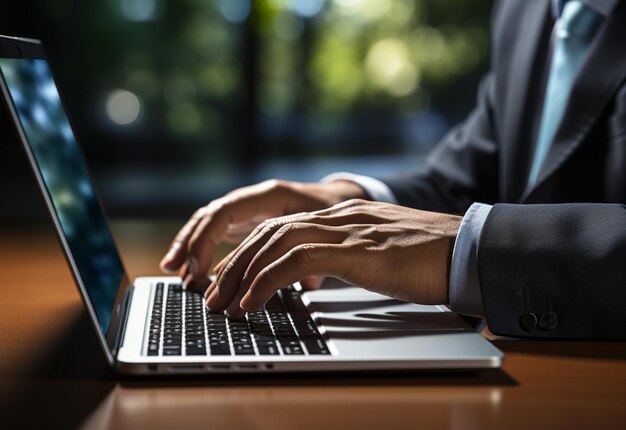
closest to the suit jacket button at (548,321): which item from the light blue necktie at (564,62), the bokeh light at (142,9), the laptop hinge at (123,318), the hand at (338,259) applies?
the hand at (338,259)

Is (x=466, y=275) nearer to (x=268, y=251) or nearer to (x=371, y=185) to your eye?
(x=268, y=251)

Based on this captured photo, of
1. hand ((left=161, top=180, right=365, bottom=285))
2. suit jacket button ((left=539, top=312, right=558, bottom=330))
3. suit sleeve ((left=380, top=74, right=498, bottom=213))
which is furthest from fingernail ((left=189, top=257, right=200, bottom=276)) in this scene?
suit sleeve ((left=380, top=74, right=498, bottom=213))

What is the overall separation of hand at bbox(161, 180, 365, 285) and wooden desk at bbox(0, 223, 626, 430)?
0.27 metres

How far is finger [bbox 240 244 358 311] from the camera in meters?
0.83

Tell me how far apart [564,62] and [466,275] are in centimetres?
80

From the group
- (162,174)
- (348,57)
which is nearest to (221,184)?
(162,174)

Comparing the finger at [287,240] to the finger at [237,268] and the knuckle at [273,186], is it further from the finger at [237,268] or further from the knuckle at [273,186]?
the knuckle at [273,186]

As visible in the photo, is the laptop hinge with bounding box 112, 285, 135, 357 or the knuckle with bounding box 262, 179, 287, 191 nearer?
the laptop hinge with bounding box 112, 285, 135, 357

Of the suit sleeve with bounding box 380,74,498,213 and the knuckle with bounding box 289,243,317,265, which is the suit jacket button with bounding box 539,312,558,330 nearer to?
the knuckle with bounding box 289,243,317,265

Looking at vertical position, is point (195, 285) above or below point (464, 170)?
above

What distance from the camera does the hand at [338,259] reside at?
843mm

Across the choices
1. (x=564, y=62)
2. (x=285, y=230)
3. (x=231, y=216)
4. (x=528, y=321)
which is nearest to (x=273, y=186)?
(x=231, y=216)

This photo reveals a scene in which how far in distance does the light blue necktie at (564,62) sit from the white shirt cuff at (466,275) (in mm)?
573

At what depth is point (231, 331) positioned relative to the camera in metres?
0.82
